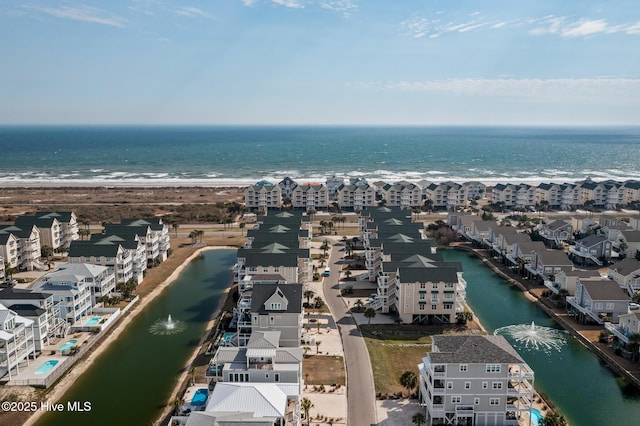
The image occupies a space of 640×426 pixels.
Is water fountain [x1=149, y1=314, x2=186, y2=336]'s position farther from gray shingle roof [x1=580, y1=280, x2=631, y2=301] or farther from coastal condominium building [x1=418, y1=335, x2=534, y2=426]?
gray shingle roof [x1=580, y1=280, x2=631, y2=301]

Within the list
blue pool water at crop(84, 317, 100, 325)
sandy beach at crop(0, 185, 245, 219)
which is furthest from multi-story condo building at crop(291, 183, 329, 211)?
blue pool water at crop(84, 317, 100, 325)

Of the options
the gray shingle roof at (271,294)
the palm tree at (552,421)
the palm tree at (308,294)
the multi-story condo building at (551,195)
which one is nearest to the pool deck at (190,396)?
the gray shingle roof at (271,294)

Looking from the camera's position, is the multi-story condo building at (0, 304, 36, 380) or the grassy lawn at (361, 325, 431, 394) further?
the grassy lawn at (361, 325, 431, 394)

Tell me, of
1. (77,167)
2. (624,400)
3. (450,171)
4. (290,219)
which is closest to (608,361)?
(624,400)

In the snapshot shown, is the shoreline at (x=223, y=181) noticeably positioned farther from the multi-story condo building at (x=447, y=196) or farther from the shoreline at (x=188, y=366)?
the shoreline at (x=188, y=366)

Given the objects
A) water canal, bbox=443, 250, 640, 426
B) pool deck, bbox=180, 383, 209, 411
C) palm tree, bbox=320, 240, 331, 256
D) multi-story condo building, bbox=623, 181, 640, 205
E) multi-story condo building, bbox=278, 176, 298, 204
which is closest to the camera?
pool deck, bbox=180, 383, 209, 411

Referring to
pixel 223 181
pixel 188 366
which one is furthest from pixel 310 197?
pixel 188 366

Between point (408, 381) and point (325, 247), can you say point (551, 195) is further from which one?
point (408, 381)
